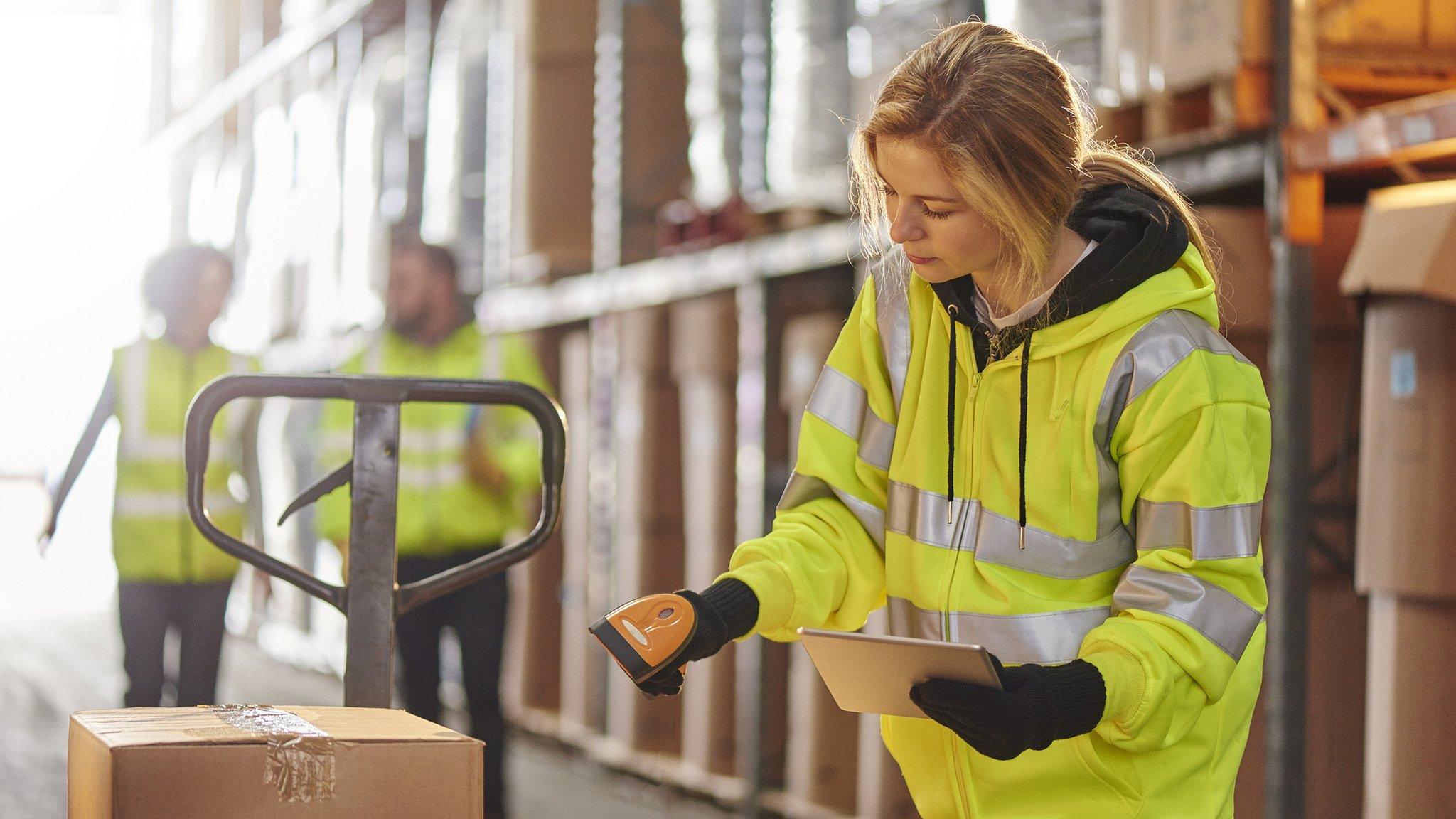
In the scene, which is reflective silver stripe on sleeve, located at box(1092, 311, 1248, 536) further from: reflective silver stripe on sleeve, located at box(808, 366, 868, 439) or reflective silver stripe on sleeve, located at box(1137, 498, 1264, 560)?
reflective silver stripe on sleeve, located at box(808, 366, 868, 439)

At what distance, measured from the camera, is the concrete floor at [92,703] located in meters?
5.27

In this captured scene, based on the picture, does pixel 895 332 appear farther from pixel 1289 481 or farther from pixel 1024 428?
pixel 1289 481

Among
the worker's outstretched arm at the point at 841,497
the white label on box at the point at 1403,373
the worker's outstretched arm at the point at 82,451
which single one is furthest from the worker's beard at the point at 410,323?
the worker's outstretched arm at the point at 841,497

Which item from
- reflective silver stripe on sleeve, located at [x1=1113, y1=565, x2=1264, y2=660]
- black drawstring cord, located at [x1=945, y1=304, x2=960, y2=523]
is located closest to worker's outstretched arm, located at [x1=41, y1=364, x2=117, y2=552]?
black drawstring cord, located at [x1=945, y1=304, x2=960, y2=523]

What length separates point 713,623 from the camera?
1.70 metres

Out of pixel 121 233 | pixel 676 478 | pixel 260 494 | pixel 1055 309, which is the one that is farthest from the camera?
pixel 121 233

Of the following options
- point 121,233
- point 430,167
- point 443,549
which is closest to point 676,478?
point 443,549

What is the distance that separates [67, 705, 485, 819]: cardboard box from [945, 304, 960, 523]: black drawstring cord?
0.54 m

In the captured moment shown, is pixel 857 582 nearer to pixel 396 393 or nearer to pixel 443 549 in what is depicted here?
pixel 396 393

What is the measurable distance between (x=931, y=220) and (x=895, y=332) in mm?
201

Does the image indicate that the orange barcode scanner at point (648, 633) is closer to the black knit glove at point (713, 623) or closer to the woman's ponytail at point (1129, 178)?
the black knit glove at point (713, 623)

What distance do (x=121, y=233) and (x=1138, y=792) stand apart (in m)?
14.6

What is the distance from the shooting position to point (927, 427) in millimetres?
1808

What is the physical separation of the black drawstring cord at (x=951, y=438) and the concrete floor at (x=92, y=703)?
326cm
